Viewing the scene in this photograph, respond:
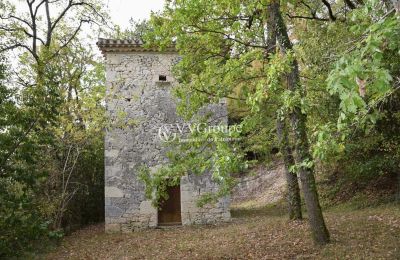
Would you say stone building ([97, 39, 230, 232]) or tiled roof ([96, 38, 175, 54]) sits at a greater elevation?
tiled roof ([96, 38, 175, 54])

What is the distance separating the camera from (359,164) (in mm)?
10953

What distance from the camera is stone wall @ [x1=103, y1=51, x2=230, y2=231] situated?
38.8 ft

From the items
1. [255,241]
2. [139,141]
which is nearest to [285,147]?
[255,241]

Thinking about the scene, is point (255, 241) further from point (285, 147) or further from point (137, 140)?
point (137, 140)

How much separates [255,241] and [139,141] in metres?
5.37

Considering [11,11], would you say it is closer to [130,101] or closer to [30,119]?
[130,101]

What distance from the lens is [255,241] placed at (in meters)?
8.30

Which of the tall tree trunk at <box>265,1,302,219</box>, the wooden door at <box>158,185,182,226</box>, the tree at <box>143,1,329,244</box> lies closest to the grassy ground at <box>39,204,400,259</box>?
the tall tree trunk at <box>265,1,302,219</box>

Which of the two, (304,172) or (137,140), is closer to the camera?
(304,172)

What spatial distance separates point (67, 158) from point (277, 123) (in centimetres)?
639

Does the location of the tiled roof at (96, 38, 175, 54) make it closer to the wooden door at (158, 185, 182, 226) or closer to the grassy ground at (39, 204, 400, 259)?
the wooden door at (158, 185, 182, 226)

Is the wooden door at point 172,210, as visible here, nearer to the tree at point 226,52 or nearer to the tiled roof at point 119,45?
the tiled roof at point 119,45

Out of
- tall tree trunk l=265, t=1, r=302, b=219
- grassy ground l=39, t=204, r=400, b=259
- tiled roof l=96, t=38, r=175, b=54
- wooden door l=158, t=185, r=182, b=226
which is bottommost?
grassy ground l=39, t=204, r=400, b=259

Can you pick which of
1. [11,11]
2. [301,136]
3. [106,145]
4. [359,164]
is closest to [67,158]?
[106,145]
